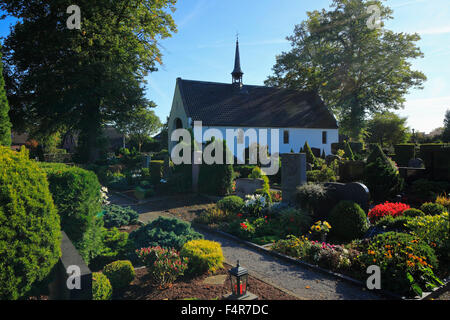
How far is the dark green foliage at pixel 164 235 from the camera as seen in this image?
6.17 m

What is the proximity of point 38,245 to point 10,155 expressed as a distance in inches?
49.4

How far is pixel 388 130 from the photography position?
142 ft

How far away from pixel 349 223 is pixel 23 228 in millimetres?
6932

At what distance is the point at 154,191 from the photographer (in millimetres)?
15062

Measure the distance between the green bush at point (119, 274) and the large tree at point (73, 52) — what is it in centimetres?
1832

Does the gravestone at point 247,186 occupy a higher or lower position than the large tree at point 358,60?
lower

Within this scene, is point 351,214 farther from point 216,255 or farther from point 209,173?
point 209,173

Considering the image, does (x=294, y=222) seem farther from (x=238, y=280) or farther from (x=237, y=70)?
(x=237, y=70)

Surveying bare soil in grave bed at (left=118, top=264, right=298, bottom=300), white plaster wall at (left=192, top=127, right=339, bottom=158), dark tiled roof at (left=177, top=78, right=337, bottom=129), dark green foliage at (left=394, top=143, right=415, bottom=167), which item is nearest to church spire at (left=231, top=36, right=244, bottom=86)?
dark tiled roof at (left=177, top=78, right=337, bottom=129)

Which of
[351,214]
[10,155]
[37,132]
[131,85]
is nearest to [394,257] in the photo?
[351,214]

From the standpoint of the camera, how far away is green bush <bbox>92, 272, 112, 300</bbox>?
396 centimetres

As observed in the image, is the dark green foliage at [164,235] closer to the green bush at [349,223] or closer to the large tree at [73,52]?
the green bush at [349,223]

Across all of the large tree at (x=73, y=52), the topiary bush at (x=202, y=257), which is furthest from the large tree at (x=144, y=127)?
the topiary bush at (x=202, y=257)

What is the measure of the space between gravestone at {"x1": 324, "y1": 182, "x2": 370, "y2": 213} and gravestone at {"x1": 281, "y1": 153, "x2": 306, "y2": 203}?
118 centimetres
